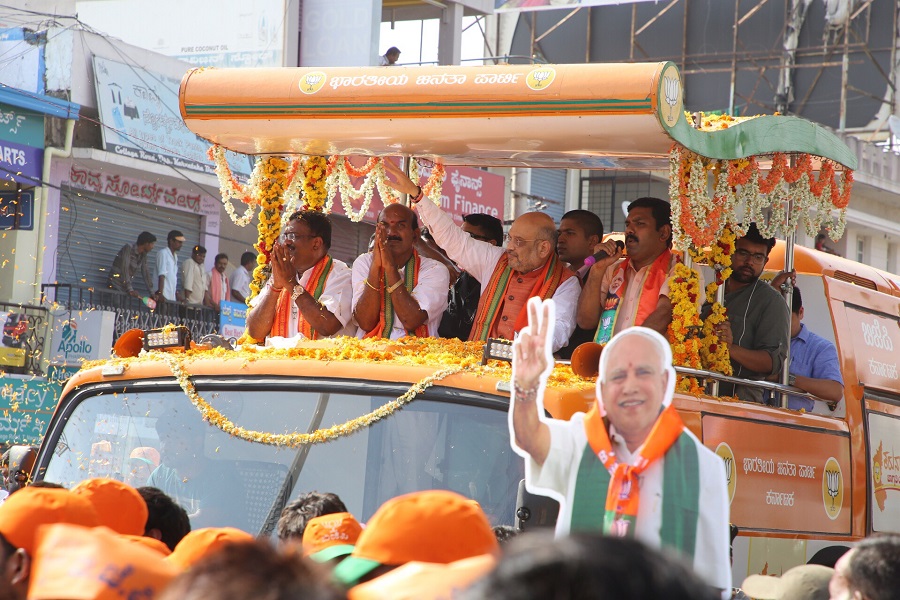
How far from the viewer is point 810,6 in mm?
27094

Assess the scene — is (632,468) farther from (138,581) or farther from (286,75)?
(286,75)

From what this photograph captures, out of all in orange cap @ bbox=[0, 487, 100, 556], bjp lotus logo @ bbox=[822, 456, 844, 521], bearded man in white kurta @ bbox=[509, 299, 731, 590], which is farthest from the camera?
bjp lotus logo @ bbox=[822, 456, 844, 521]

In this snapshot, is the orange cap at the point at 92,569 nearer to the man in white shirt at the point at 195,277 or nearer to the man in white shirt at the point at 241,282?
the man in white shirt at the point at 195,277

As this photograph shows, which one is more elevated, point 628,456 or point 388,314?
point 388,314

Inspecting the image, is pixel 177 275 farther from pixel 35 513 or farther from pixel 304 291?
pixel 35 513

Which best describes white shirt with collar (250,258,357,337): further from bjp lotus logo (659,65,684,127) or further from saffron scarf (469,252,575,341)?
bjp lotus logo (659,65,684,127)

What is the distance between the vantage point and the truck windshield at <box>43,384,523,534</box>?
549 cm

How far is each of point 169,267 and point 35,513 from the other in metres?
15.7

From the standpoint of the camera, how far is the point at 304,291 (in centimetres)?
738

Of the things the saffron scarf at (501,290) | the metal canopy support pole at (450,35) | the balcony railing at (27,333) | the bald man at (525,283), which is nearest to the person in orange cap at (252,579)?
the bald man at (525,283)

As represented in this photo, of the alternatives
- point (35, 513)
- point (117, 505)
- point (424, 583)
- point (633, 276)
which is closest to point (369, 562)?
point (424, 583)

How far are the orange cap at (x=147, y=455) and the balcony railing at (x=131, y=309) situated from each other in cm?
1219

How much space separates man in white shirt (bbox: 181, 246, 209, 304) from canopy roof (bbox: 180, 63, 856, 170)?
12523 millimetres

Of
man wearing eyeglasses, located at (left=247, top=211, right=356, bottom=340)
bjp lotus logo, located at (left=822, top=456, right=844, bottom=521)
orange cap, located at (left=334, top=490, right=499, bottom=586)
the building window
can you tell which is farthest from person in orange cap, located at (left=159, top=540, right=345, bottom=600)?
the building window
